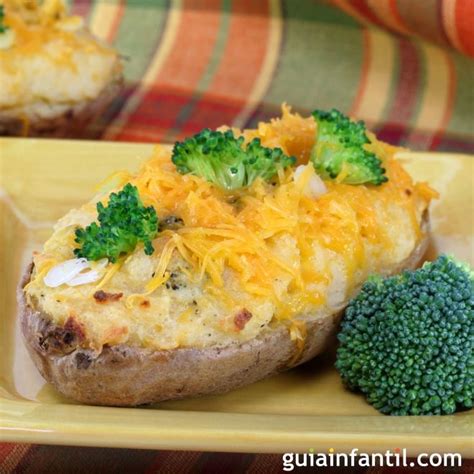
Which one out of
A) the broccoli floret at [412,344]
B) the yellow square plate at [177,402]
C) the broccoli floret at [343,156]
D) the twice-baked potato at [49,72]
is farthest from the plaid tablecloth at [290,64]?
the broccoli floret at [412,344]

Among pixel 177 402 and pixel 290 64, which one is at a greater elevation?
pixel 177 402

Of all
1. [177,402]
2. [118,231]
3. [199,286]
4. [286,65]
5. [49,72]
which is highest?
[118,231]

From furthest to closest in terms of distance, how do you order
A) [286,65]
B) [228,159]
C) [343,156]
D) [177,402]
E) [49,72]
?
[286,65]
[49,72]
[343,156]
[228,159]
[177,402]

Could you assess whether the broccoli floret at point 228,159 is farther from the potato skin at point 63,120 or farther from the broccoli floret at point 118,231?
the potato skin at point 63,120

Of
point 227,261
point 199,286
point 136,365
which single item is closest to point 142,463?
point 136,365

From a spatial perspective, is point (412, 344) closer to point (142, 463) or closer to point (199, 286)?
point (199, 286)
